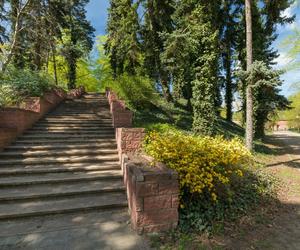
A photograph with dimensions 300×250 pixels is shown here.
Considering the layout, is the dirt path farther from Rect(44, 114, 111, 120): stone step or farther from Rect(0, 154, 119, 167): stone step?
Rect(44, 114, 111, 120): stone step

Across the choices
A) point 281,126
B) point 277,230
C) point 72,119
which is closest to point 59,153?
point 72,119

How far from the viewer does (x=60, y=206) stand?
3.89m

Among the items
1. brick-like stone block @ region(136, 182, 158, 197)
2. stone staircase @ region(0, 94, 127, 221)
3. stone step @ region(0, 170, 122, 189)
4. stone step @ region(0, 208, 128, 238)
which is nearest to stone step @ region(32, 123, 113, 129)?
stone staircase @ region(0, 94, 127, 221)

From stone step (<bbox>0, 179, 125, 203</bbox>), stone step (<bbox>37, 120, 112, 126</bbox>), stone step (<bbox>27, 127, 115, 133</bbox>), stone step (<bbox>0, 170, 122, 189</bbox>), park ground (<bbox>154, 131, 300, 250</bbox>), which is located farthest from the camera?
stone step (<bbox>37, 120, 112, 126</bbox>)

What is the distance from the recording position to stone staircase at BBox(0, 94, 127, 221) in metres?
3.94

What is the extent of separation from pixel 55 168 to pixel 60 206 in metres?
1.32

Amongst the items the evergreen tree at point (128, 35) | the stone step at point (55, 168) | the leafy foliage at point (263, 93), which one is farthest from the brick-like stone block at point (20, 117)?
the leafy foliage at point (263, 93)

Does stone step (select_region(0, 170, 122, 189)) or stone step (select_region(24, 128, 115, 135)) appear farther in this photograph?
stone step (select_region(24, 128, 115, 135))

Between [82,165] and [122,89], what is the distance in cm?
737

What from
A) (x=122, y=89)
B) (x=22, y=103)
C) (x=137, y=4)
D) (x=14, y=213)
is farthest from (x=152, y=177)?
(x=137, y=4)

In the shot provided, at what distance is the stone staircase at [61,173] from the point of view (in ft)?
12.9

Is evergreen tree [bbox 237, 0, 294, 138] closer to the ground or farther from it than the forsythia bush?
farther from it

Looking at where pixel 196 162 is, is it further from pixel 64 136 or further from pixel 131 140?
pixel 64 136

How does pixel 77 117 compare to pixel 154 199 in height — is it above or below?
above
